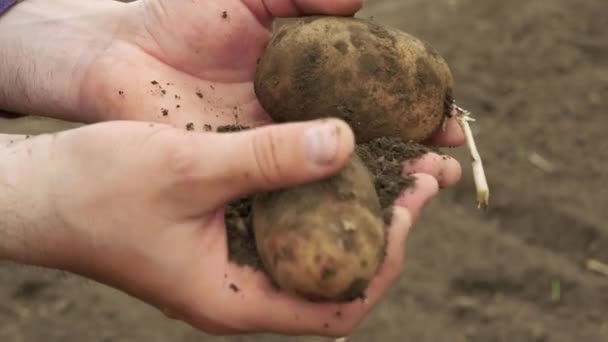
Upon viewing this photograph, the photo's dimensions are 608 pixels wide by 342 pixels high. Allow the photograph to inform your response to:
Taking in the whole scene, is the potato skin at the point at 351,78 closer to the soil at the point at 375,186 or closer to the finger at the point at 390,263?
the soil at the point at 375,186

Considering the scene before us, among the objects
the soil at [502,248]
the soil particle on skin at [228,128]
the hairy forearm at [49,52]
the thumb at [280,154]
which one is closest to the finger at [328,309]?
the thumb at [280,154]

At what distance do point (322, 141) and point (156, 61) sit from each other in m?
0.88

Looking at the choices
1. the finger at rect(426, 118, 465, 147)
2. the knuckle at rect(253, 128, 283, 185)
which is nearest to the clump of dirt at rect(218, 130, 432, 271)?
the finger at rect(426, 118, 465, 147)

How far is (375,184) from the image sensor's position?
1627mm

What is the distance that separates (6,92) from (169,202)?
1.10 metres

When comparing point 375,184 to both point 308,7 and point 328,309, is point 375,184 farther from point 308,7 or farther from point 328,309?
point 308,7

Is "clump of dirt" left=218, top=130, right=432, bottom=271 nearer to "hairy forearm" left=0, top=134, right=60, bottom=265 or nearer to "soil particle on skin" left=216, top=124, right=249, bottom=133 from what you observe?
"soil particle on skin" left=216, top=124, right=249, bottom=133

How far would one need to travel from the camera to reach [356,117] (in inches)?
68.9

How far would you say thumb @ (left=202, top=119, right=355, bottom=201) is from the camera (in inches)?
51.1

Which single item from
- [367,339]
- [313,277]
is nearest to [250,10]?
[313,277]

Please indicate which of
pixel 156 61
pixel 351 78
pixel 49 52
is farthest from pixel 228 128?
pixel 49 52

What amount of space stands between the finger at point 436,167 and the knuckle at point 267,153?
0.46 metres

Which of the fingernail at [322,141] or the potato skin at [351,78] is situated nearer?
the fingernail at [322,141]

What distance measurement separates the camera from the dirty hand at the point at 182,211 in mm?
1332
